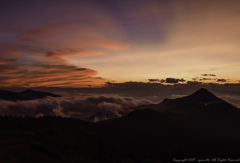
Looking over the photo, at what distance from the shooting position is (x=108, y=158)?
19600 centimetres

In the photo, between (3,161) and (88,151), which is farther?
(88,151)

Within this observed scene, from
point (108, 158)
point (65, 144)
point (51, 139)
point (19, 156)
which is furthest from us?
point (108, 158)

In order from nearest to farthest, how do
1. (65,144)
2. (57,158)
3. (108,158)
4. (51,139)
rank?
(57,158), (51,139), (65,144), (108,158)

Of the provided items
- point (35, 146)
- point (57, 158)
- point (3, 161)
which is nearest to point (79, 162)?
point (57, 158)

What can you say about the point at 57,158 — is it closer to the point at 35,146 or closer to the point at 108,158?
the point at 35,146

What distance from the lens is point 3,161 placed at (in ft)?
265

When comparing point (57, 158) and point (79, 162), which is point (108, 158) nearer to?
point (79, 162)

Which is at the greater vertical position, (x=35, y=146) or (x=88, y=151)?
(x=35, y=146)

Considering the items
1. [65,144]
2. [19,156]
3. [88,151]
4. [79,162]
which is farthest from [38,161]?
[88,151]

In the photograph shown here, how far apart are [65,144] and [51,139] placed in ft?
52.6

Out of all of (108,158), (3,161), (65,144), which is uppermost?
(3,161)

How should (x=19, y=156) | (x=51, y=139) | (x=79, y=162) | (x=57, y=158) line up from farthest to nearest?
1. (x=51, y=139)
2. (x=79, y=162)
3. (x=57, y=158)
4. (x=19, y=156)

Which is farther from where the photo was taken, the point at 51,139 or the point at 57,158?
the point at 51,139

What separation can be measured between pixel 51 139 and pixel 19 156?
226 feet
